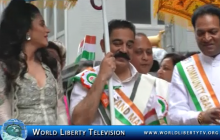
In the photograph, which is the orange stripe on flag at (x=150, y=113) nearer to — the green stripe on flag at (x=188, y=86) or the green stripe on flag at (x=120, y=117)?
the green stripe on flag at (x=120, y=117)

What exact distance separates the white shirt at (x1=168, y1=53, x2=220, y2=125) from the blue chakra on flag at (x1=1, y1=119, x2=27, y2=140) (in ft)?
3.37

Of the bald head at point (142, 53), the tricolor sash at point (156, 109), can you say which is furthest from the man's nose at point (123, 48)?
the bald head at point (142, 53)

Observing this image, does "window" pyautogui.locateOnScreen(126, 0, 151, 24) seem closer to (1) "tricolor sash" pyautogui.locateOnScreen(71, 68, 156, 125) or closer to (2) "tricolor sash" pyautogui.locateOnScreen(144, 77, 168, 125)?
(2) "tricolor sash" pyautogui.locateOnScreen(144, 77, 168, 125)

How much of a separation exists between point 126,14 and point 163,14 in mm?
8479

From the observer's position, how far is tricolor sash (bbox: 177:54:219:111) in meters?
3.36

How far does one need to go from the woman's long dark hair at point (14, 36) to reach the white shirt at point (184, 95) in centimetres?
88

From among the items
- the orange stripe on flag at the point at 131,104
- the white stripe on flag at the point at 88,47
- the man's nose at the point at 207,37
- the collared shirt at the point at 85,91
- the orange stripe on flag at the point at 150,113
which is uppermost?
the man's nose at the point at 207,37

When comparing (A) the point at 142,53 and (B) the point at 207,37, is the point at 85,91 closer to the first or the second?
(B) the point at 207,37

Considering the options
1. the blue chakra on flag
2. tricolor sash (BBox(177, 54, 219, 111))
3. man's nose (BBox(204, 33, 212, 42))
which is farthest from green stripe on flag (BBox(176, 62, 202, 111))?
the blue chakra on flag

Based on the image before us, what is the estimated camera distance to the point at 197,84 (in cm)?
345

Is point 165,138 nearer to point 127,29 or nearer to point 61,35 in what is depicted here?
point 127,29

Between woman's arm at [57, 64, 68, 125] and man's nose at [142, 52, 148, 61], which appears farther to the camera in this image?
man's nose at [142, 52, 148, 61]

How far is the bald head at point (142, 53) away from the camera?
14.9ft

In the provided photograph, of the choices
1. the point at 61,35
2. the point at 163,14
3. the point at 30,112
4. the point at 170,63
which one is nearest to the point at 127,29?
the point at 163,14
